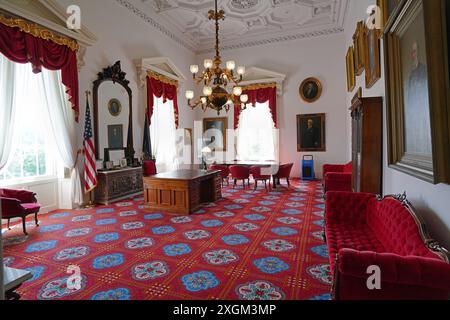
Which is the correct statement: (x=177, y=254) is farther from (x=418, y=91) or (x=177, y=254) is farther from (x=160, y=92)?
(x=160, y=92)

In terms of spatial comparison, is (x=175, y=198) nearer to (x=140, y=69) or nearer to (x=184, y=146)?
(x=140, y=69)

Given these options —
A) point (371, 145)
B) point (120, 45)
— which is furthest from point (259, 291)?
point (120, 45)

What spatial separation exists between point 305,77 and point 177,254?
886 centimetres

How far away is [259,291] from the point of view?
8.61 ft

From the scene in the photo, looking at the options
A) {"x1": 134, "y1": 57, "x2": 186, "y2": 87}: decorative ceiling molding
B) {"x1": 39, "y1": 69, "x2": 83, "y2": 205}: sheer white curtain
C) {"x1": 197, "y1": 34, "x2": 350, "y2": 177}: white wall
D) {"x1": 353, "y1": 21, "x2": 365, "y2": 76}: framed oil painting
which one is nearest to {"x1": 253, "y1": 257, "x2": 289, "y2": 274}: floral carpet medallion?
{"x1": 353, "y1": 21, "x2": 365, "y2": 76}: framed oil painting

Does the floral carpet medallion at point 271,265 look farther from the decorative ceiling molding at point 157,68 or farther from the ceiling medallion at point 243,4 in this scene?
the ceiling medallion at point 243,4

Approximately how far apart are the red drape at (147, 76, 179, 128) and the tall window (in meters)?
3.19

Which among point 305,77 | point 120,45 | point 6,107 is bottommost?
point 6,107

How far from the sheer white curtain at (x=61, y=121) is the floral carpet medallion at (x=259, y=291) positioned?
495cm

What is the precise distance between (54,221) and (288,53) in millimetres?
9554

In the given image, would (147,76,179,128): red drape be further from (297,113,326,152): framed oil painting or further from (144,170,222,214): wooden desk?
(297,113,326,152): framed oil painting

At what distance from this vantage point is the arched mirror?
6.76m

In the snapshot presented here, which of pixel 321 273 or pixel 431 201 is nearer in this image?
pixel 431 201
